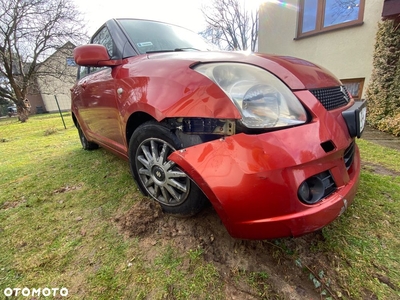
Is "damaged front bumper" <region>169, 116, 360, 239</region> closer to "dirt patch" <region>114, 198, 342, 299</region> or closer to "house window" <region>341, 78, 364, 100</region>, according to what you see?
"dirt patch" <region>114, 198, 342, 299</region>

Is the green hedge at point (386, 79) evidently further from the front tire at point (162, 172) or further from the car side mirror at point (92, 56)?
the car side mirror at point (92, 56)

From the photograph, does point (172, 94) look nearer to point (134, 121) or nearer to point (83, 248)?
point (134, 121)

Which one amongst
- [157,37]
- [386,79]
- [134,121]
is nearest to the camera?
[134,121]

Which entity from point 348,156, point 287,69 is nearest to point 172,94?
point 287,69

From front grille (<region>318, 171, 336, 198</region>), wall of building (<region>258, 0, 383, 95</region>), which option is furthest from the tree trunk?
front grille (<region>318, 171, 336, 198</region>)

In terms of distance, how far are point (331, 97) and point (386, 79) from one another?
4228mm

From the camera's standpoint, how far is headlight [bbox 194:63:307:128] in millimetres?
1124

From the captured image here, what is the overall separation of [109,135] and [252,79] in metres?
1.80

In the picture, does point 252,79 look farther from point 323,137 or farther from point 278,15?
point 278,15

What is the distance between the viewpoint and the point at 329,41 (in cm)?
565

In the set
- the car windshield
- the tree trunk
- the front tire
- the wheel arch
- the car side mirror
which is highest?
the car windshield

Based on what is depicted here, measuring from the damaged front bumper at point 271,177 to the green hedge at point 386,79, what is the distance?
3.99 metres

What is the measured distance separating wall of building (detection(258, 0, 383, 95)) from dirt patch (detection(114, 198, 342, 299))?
557 centimetres

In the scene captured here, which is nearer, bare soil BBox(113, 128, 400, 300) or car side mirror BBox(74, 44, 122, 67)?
bare soil BBox(113, 128, 400, 300)
